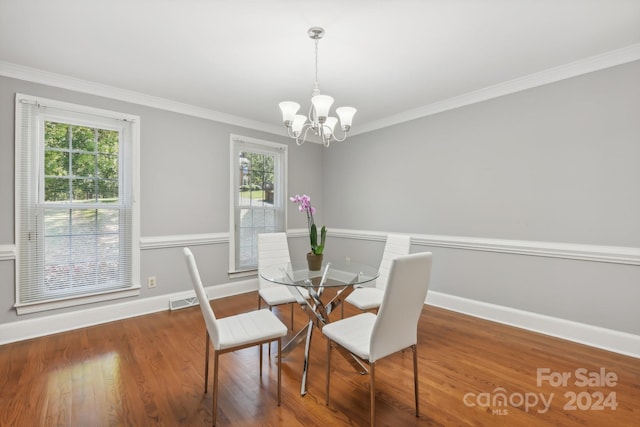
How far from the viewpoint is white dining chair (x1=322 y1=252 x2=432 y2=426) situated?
1.48m

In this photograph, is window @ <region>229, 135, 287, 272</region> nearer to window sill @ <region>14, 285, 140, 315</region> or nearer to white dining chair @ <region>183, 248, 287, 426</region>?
window sill @ <region>14, 285, 140, 315</region>

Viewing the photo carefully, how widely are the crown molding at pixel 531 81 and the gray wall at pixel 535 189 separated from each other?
58 millimetres

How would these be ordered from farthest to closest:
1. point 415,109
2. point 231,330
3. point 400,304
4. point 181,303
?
1. point 415,109
2. point 181,303
3. point 231,330
4. point 400,304

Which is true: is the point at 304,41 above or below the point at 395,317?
above

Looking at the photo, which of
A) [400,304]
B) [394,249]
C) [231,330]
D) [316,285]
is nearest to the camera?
[400,304]

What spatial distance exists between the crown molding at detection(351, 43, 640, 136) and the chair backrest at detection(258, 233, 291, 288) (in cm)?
Answer: 236

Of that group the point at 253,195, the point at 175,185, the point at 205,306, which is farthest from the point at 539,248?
the point at 175,185

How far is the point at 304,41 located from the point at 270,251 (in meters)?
1.97

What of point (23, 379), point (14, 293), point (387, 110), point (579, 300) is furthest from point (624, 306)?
point (14, 293)

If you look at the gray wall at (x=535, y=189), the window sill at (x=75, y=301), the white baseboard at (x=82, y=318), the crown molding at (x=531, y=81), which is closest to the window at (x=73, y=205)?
the window sill at (x=75, y=301)

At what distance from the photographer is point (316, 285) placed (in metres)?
1.99

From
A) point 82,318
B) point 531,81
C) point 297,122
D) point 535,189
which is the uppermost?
point 531,81

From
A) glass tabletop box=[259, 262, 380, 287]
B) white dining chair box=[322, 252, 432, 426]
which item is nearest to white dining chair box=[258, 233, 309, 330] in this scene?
glass tabletop box=[259, 262, 380, 287]

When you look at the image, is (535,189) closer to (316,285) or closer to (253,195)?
(316,285)
